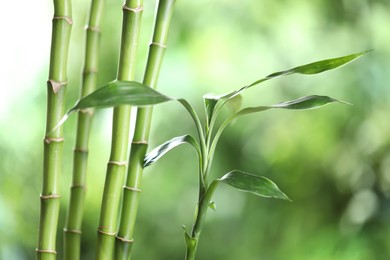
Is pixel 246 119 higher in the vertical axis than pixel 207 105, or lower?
lower

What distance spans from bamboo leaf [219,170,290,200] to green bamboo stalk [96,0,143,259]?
12 centimetres

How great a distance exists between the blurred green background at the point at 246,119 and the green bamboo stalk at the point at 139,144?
1162 millimetres

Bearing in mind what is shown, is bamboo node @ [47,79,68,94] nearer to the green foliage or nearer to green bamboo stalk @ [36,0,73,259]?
green bamboo stalk @ [36,0,73,259]

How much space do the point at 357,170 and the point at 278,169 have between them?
0.23 m

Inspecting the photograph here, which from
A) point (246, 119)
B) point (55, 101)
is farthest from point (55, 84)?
point (246, 119)

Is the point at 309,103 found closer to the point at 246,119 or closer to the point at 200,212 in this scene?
the point at 200,212

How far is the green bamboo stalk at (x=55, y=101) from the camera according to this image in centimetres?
66

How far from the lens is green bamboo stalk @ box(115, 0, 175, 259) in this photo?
Result: 68cm

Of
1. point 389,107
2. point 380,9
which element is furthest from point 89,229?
point 380,9

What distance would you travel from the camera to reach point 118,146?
68 cm

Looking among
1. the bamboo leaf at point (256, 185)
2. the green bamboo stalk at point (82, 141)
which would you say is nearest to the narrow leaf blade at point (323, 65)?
the bamboo leaf at point (256, 185)

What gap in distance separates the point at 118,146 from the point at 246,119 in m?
1.23

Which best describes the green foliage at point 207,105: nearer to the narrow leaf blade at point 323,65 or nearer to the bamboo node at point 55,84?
the narrow leaf blade at point 323,65

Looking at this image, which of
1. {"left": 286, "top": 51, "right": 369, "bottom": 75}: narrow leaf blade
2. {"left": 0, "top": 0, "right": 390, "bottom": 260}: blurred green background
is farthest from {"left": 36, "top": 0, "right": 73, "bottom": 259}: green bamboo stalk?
{"left": 0, "top": 0, "right": 390, "bottom": 260}: blurred green background
